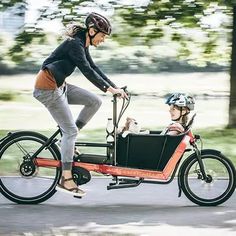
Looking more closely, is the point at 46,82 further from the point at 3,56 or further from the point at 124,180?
the point at 3,56

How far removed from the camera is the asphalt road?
544 centimetres

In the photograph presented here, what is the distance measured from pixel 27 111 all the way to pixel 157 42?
284 centimetres

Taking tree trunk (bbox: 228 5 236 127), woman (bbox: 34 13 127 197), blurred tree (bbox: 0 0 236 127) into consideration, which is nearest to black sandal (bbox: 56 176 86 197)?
woman (bbox: 34 13 127 197)

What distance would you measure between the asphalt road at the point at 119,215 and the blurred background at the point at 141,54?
4.59 metres

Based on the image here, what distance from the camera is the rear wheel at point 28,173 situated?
249 inches

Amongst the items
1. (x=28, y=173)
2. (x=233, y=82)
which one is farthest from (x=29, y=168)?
(x=233, y=82)

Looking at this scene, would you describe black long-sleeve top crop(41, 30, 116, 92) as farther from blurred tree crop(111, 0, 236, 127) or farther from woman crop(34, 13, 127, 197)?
blurred tree crop(111, 0, 236, 127)

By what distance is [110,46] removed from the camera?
12.3 metres

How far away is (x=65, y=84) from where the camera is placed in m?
6.20

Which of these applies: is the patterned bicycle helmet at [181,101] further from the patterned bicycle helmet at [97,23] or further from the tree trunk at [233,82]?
the tree trunk at [233,82]

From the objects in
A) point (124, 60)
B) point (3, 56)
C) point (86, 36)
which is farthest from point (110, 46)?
point (86, 36)

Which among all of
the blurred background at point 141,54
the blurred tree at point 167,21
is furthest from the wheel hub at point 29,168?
the blurred tree at point 167,21

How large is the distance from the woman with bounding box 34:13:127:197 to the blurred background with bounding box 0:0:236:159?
5097 mm

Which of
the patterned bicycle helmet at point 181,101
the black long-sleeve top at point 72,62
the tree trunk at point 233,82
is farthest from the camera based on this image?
the tree trunk at point 233,82
